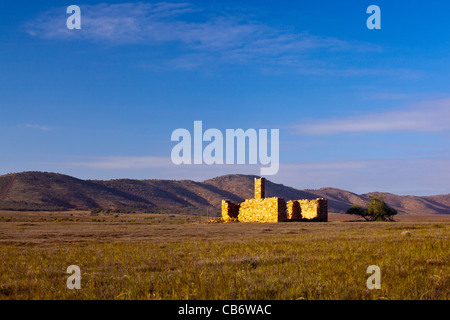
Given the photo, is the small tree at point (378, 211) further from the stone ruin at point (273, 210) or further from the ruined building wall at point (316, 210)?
the ruined building wall at point (316, 210)

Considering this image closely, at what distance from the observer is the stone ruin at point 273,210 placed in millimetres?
39594

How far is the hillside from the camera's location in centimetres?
8606

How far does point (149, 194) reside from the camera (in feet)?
385

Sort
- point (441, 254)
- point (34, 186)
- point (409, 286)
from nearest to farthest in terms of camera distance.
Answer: point (409, 286)
point (441, 254)
point (34, 186)

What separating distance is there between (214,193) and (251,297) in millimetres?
123830

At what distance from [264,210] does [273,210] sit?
1.52 metres

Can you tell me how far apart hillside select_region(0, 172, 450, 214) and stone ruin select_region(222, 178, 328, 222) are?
129 ft
